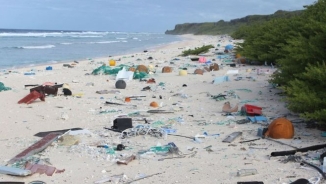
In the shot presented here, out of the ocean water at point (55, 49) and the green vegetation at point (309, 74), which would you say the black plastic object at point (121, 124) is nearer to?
the green vegetation at point (309, 74)

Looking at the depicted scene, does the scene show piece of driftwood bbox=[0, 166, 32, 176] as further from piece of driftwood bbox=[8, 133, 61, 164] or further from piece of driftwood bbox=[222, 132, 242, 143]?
piece of driftwood bbox=[222, 132, 242, 143]

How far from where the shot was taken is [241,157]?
13.7 feet

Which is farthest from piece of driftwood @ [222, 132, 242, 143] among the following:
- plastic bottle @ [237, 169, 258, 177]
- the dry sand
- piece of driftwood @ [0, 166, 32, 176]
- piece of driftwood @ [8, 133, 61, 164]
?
piece of driftwood @ [0, 166, 32, 176]

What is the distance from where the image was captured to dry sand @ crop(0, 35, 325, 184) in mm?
3795

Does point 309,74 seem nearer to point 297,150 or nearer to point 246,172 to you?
point 297,150

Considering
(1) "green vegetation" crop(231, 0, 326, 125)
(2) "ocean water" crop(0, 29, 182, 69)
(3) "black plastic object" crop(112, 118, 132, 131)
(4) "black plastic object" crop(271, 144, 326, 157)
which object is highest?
(1) "green vegetation" crop(231, 0, 326, 125)

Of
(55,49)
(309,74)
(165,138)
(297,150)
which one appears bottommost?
(55,49)

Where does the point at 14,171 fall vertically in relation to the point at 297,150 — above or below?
below

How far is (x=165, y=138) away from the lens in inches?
199

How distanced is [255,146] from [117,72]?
7942mm

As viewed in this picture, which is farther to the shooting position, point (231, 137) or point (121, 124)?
point (121, 124)

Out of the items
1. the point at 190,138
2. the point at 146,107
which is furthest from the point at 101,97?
the point at 190,138

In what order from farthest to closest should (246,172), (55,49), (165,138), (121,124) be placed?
(55,49) < (121,124) < (165,138) < (246,172)

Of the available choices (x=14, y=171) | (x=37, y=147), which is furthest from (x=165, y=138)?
(x=14, y=171)
